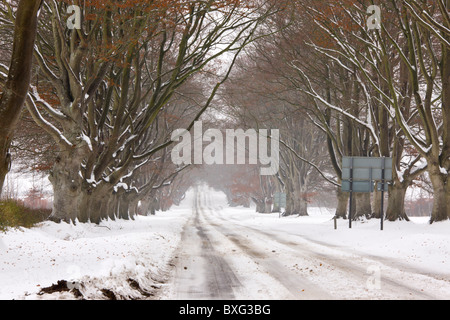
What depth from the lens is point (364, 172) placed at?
18594 millimetres

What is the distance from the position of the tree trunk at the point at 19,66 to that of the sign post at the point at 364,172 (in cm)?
1444

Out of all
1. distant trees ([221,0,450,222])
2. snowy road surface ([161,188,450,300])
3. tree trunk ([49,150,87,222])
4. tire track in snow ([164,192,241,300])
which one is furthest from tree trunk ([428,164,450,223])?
tree trunk ([49,150,87,222])

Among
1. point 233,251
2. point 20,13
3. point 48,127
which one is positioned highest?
point 20,13

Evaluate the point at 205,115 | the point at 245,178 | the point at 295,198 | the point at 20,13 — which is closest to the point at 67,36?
the point at 20,13

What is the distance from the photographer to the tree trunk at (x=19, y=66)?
7.21 m

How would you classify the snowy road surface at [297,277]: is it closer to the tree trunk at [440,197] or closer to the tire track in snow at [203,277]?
the tire track in snow at [203,277]

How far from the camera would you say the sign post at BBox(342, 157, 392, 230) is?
18.1m

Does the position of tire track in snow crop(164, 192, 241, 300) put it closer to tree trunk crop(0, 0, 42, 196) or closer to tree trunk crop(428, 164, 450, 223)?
tree trunk crop(0, 0, 42, 196)

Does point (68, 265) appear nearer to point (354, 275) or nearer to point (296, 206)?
point (354, 275)

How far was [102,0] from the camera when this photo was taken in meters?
11.8

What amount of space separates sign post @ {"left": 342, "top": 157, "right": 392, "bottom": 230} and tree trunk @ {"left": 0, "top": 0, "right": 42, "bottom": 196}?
1444 centimetres

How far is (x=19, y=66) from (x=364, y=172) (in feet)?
48.7
